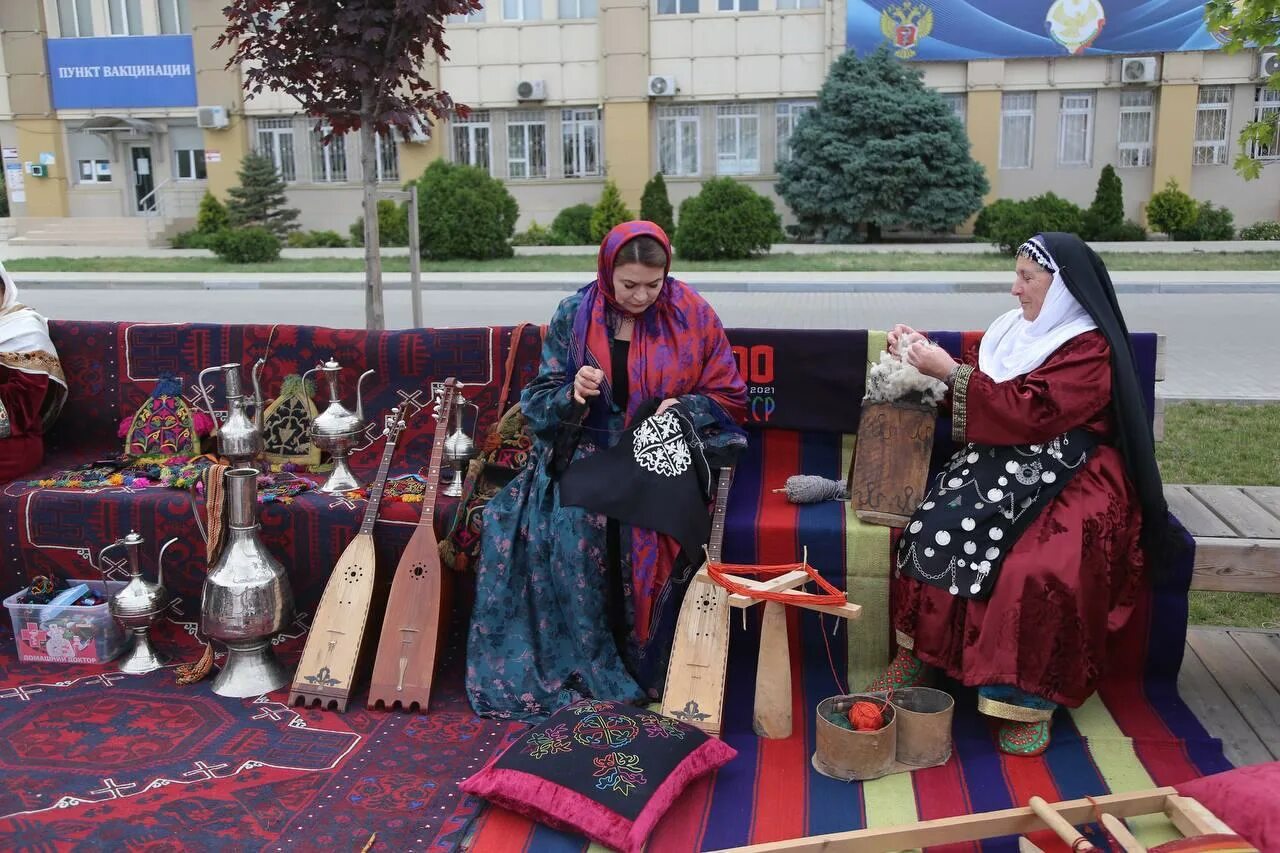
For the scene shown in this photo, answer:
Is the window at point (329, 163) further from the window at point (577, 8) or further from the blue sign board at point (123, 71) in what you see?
the window at point (577, 8)

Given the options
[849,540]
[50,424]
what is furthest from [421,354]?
[849,540]

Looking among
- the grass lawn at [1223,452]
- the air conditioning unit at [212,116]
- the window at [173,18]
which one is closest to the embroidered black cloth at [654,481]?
the grass lawn at [1223,452]

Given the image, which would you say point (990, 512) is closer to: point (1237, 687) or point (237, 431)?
point (1237, 687)

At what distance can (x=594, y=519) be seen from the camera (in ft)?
11.8

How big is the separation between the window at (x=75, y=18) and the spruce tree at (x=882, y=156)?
16.2 m

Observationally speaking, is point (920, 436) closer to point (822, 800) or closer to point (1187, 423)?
point (822, 800)

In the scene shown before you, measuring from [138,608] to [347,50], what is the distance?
9.89 ft

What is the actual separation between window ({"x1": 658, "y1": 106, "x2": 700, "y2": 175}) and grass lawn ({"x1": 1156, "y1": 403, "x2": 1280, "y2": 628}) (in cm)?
1770

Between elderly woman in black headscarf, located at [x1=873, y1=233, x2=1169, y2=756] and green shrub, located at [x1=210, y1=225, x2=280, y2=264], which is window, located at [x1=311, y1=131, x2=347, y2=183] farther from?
elderly woman in black headscarf, located at [x1=873, y1=233, x2=1169, y2=756]

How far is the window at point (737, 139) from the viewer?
2341cm

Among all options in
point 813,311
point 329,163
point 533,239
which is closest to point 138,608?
point 813,311

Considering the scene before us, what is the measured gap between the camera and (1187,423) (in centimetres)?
664

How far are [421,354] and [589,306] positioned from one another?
1194 mm

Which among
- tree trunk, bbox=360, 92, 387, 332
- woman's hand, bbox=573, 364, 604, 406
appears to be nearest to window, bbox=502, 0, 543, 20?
tree trunk, bbox=360, 92, 387, 332
